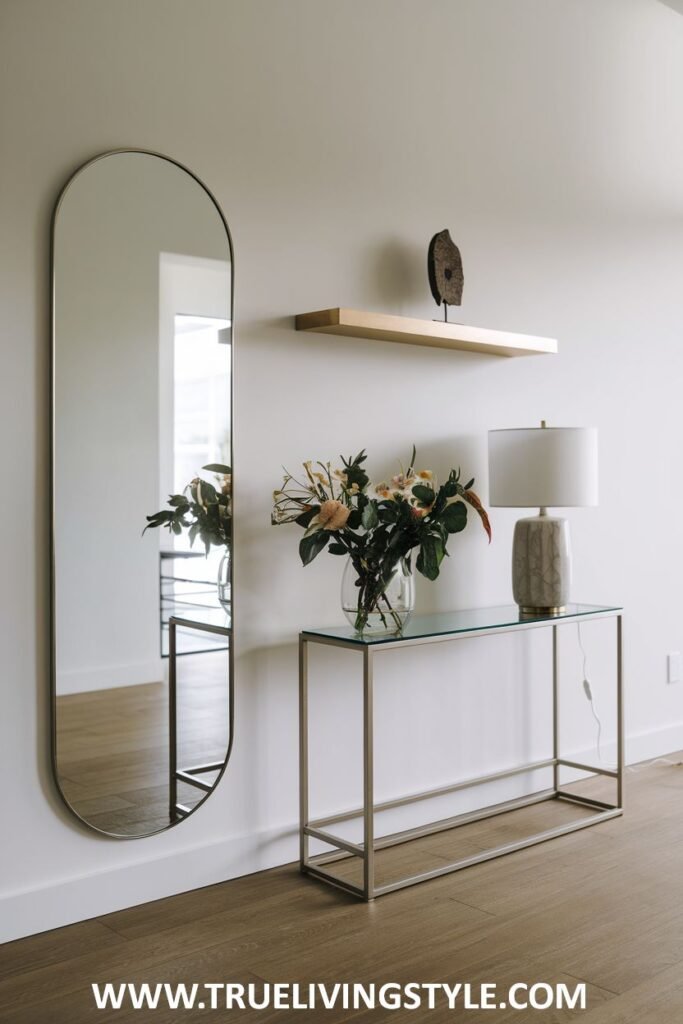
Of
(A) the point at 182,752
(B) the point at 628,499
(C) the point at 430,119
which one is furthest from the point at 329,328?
(B) the point at 628,499

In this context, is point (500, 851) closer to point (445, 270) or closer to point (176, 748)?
point (176, 748)

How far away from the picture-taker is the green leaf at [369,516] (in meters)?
2.83

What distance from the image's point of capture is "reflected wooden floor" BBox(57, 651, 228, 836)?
2.61 meters

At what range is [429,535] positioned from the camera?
2928 millimetres

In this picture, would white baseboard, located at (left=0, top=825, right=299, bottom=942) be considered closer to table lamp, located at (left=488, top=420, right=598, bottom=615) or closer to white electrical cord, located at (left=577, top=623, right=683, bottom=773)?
table lamp, located at (left=488, top=420, right=598, bottom=615)

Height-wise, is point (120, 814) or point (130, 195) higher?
point (130, 195)

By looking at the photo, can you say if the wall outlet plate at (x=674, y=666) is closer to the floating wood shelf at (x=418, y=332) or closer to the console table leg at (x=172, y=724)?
the floating wood shelf at (x=418, y=332)

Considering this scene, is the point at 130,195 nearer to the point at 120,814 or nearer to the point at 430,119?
the point at 430,119

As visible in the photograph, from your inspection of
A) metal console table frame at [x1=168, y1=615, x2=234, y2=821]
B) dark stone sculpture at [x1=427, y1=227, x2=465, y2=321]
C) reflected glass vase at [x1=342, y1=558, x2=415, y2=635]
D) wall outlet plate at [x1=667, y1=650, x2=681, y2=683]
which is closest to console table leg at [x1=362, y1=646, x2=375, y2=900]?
reflected glass vase at [x1=342, y1=558, x2=415, y2=635]

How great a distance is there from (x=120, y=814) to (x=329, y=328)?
1497 mm

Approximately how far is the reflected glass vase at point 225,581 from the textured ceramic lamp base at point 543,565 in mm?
1028

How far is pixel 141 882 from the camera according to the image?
273 cm

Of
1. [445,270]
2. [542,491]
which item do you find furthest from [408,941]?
[445,270]

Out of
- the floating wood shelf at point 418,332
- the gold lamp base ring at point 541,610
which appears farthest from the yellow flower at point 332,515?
the gold lamp base ring at point 541,610
